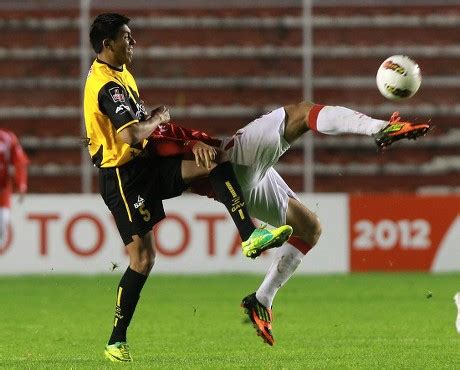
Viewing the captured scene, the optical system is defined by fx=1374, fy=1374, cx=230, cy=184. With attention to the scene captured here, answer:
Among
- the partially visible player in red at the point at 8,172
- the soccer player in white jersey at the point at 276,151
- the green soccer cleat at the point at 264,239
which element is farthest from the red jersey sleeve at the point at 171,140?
the partially visible player in red at the point at 8,172

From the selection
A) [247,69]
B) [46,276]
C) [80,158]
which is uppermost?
[247,69]

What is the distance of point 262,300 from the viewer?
8586mm

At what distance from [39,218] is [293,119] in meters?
8.28

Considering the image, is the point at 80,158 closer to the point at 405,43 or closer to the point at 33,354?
the point at 405,43

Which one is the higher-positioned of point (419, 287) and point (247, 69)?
point (247, 69)

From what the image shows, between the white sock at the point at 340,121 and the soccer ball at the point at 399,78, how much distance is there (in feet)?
1.07

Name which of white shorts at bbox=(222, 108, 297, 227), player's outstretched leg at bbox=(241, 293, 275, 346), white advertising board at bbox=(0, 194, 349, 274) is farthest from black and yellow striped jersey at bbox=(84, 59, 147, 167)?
white advertising board at bbox=(0, 194, 349, 274)

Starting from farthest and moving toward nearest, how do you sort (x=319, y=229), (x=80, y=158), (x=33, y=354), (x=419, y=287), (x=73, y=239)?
(x=80, y=158) < (x=73, y=239) < (x=419, y=287) < (x=319, y=229) < (x=33, y=354)

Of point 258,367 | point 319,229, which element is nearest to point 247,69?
point 319,229

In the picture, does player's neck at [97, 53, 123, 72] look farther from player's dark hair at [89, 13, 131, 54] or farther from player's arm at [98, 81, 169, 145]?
player's arm at [98, 81, 169, 145]

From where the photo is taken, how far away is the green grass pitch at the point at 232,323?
307 inches

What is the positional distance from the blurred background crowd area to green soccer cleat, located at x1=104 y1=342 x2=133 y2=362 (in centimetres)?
1024

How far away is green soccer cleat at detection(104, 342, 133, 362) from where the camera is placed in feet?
25.4

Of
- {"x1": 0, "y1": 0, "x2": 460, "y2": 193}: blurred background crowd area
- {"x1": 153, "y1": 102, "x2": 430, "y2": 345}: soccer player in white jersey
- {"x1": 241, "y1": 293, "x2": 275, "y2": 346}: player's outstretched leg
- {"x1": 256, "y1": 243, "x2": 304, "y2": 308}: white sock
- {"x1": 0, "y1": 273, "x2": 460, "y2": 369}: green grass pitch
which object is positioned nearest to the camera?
{"x1": 153, "y1": 102, "x2": 430, "y2": 345}: soccer player in white jersey
